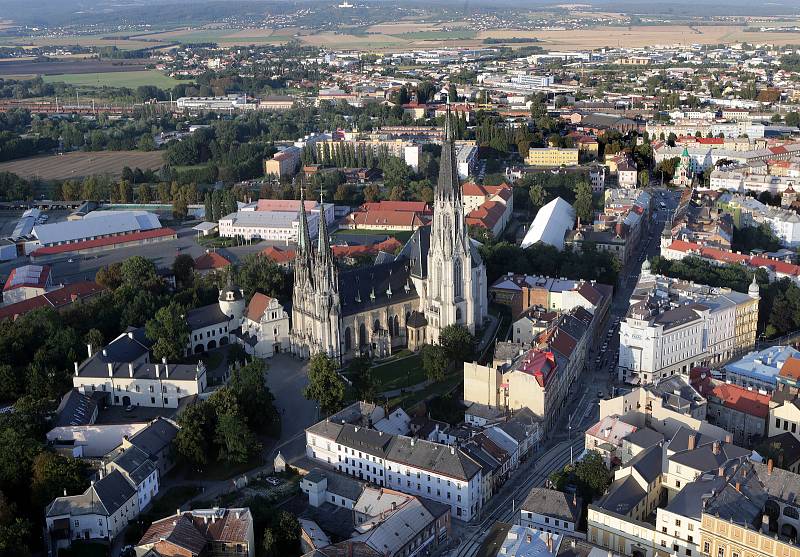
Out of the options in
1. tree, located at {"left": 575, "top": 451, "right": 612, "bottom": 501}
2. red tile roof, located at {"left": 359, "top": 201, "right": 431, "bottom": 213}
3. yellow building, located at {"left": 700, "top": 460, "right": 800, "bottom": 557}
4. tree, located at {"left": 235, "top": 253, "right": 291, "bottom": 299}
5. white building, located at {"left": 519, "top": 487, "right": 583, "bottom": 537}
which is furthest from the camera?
red tile roof, located at {"left": 359, "top": 201, "right": 431, "bottom": 213}

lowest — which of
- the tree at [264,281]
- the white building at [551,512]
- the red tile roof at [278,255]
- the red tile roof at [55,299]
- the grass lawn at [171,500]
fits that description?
the grass lawn at [171,500]

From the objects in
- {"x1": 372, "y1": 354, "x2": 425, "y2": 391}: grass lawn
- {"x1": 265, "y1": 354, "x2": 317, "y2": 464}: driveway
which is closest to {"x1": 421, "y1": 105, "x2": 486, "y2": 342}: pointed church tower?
{"x1": 372, "y1": 354, "x2": 425, "y2": 391}: grass lawn

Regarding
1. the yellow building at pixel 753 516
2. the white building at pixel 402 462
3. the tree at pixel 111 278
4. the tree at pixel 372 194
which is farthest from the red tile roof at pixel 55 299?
the yellow building at pixel 753 516

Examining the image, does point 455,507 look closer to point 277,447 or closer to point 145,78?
point 277,447

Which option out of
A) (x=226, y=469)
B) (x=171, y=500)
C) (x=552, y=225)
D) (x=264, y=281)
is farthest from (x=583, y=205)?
(x=171, y=500)

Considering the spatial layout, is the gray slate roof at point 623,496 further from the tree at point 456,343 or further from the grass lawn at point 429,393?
A: the tree at point 456,343

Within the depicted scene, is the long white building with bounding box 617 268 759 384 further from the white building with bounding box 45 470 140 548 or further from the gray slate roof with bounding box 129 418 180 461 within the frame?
the white building with bounding box 45 470 140 548

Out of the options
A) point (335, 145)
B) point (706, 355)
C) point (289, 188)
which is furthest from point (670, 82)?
point (706, 355)
